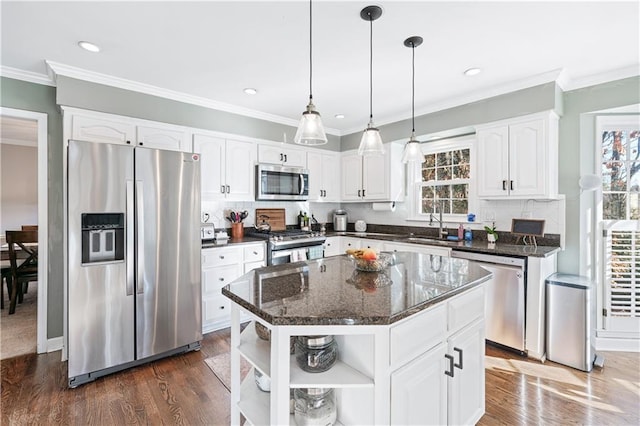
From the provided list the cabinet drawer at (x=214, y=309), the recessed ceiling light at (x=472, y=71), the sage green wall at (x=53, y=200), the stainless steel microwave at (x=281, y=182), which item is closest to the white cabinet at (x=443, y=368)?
the recessed ceiling light at (x=472, y=71)

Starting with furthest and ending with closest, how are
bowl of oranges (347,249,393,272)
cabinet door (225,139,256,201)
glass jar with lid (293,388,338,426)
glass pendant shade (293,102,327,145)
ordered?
cabinet door (225,139,256,201) → bowl of oranges (347,249,393,272) → glass pendant shade (293,102,327,145) → glass jar with lid (293,388,338,426)

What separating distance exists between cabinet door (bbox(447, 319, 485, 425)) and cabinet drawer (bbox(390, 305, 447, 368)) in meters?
0.15

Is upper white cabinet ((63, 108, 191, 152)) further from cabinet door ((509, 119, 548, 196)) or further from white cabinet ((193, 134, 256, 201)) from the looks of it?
cabinet door ((509, 119, 548, 196))

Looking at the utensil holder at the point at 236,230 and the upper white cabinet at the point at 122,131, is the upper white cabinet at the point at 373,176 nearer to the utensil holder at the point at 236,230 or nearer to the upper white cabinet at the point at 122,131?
the utensil holder at the point at 236,230

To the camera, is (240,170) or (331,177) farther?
(331,177)

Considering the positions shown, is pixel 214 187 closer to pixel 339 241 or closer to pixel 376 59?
pixel 339 241

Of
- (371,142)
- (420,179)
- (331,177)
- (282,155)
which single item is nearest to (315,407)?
(371,142)

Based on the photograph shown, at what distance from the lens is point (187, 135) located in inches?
132

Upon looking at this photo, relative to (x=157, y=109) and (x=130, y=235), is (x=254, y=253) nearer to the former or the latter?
(x=130, y=235)

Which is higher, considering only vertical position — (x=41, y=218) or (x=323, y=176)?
(x=323, y=176)

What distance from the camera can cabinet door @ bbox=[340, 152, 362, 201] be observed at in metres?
4.64

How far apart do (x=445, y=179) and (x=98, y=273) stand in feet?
12.8

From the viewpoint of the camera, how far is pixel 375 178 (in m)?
4.41

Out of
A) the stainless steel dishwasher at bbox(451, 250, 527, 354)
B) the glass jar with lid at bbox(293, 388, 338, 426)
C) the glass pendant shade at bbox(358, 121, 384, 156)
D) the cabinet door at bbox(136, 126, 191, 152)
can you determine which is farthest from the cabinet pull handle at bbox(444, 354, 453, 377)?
the cabinet door at bbox(136, 126, 191, 152)
